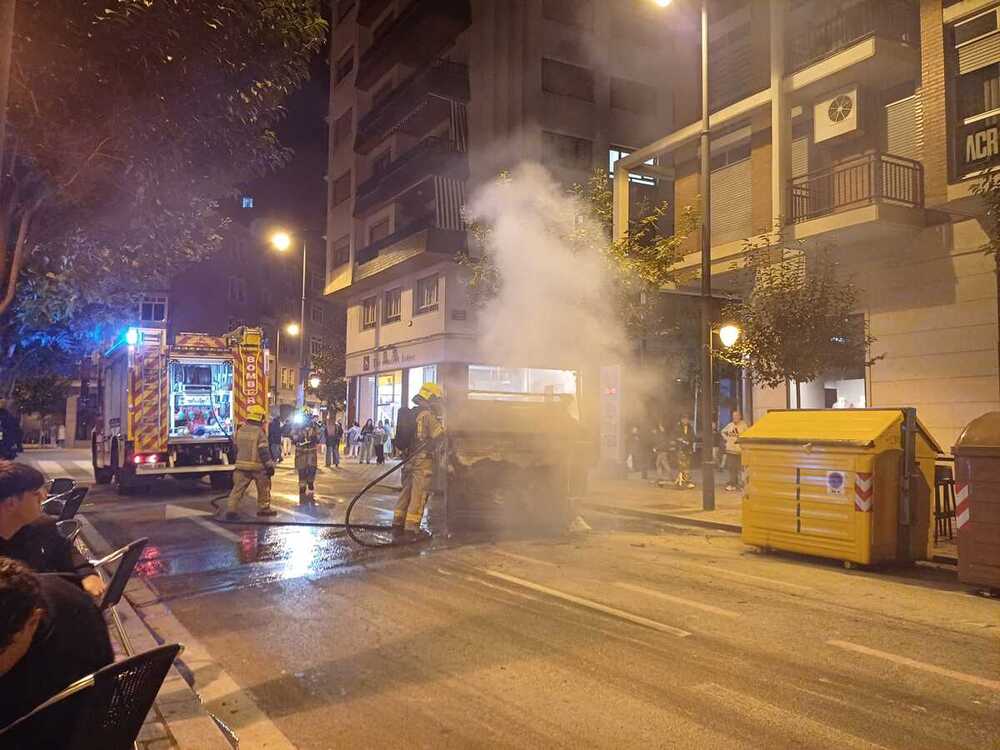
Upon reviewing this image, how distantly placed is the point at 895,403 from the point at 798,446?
227 inches

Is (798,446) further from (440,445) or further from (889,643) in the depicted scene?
(440,445)

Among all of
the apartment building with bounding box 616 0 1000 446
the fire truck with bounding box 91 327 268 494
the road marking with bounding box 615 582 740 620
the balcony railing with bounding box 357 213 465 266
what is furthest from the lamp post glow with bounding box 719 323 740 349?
the balcony railing with bounding box 357 213 465 266

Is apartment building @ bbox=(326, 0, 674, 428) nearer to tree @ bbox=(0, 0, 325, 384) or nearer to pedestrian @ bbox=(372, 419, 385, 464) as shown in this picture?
pedestrian @ bbox=(372, 419, 385, 464)

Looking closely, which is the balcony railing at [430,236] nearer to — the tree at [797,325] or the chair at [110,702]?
the tree at [797,325]

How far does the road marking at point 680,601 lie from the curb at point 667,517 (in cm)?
387

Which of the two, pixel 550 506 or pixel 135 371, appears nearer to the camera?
pixel 550 506

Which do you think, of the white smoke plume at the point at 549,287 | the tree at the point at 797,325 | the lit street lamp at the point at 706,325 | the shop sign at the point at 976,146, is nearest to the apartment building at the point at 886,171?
the shop sign at the point at 976,146

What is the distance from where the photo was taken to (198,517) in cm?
1006

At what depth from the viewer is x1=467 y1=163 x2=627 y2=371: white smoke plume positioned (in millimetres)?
12875

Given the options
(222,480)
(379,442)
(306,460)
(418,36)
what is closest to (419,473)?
(306,460)

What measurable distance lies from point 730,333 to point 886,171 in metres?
4.13

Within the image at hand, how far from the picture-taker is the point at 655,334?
13.5m

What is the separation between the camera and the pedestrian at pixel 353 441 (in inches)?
941

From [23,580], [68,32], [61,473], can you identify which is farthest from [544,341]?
[61,473]
